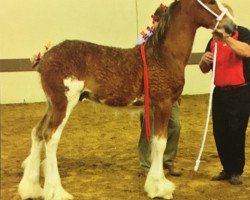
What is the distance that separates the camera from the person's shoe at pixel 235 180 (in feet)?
15.6

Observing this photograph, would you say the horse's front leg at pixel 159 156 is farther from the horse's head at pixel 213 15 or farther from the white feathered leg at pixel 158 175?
the horse's head at pixel 213 15

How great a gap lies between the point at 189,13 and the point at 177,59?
0.45 meters

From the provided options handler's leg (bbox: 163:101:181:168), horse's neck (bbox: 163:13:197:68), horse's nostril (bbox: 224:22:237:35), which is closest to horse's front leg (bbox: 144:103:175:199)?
horse's neck (bbox: 163:13:197:68)

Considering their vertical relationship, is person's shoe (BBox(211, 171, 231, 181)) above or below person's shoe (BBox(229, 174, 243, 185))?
below

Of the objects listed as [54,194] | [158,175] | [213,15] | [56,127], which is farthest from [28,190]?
[213,15]

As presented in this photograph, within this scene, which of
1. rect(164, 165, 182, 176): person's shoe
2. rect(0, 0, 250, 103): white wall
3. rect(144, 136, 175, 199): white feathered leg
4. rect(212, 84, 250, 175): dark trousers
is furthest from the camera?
rect(0, 0, 250, 103): white wall

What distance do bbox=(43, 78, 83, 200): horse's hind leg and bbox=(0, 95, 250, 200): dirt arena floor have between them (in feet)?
1.28

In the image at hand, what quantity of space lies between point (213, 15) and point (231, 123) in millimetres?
1234

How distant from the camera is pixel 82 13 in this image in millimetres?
10336

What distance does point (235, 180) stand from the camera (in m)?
4.78

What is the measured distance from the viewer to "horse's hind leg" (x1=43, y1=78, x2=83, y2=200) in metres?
3.94

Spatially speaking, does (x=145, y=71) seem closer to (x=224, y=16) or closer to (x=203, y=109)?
(x=224, y=16)

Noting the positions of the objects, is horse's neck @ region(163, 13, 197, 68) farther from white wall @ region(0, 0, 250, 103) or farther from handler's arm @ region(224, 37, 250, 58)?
white wall @ region(0, 0, 250, 103)

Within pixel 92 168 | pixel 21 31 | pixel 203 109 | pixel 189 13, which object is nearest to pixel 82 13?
pixel 21 31
